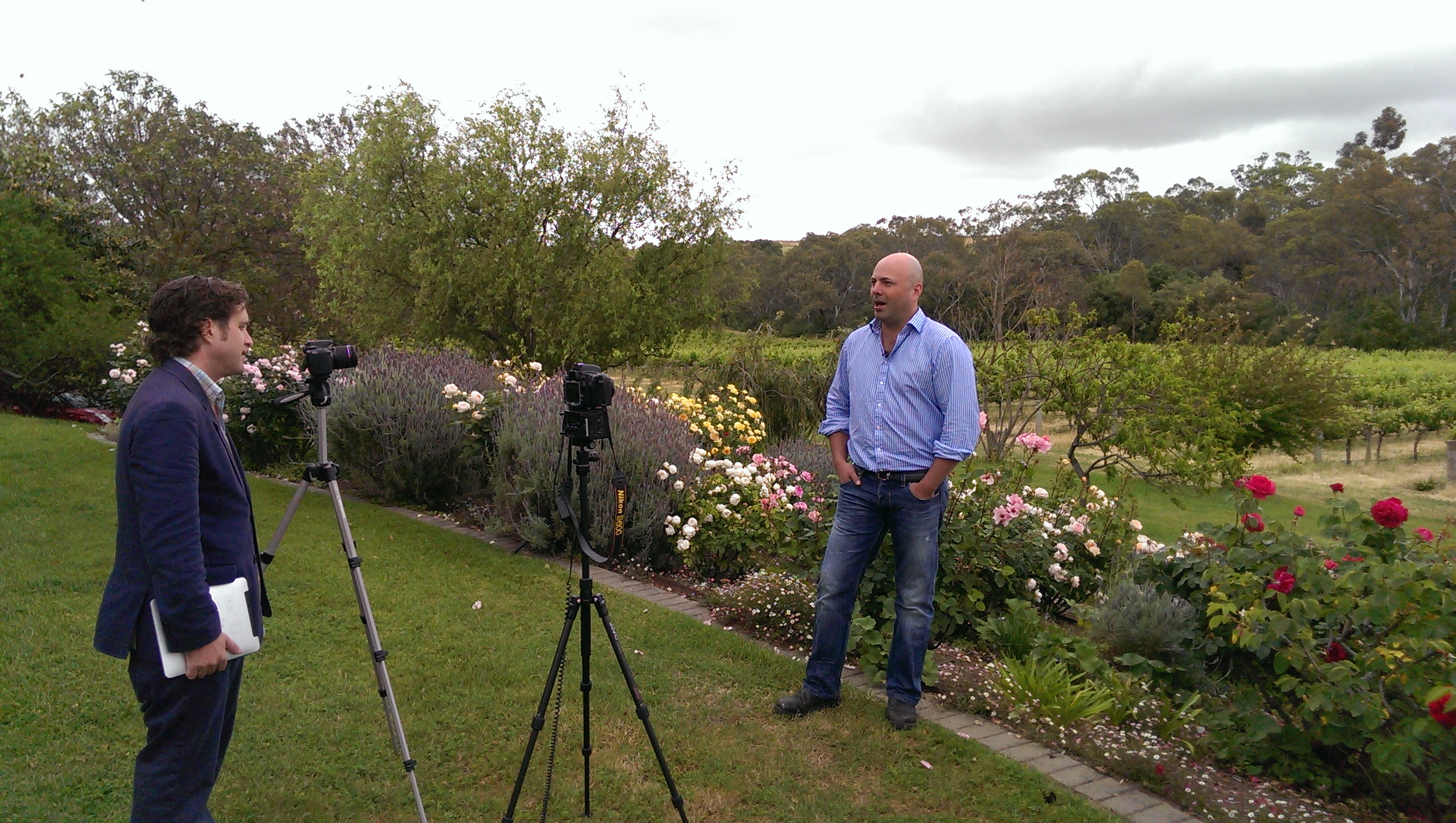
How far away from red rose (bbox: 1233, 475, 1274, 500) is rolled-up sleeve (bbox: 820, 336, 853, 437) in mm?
1756

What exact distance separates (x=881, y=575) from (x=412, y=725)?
245cm

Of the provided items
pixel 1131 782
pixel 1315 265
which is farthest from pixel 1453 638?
pixel 1315 265

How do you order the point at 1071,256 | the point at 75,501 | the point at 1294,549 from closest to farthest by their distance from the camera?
1. the point at 1294,549
2. the point at 75,501
3. the point at 1071,256

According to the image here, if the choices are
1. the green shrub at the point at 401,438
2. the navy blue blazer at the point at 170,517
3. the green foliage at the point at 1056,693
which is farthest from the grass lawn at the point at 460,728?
the green shrub at the point at 401,438

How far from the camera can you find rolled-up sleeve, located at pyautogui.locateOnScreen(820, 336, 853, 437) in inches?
173

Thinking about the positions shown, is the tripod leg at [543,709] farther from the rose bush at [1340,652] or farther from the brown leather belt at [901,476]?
the rose bush at [1340,652]

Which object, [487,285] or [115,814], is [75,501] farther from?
[487,285]

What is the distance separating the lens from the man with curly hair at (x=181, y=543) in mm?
2379

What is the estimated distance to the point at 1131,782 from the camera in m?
3.79

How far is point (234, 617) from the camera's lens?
254 cm

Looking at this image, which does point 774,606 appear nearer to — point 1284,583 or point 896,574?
point 896,574

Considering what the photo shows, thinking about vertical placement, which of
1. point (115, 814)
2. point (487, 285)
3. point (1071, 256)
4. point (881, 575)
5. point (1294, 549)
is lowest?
point (115, 814)

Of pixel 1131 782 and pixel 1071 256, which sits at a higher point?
pixel 1071 256

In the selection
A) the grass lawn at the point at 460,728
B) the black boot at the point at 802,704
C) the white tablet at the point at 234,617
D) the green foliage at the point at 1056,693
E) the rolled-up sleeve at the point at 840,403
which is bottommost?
the grass lawn at the point at 460,728
